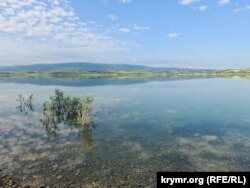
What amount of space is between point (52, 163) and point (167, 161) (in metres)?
10.4

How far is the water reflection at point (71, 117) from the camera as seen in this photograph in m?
38.4

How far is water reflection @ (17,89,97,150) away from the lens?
38.4m

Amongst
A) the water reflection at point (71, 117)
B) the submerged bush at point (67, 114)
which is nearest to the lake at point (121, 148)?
the water reflection at point (71, 117)

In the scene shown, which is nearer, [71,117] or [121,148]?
[121,148]

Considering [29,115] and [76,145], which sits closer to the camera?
[76,145]

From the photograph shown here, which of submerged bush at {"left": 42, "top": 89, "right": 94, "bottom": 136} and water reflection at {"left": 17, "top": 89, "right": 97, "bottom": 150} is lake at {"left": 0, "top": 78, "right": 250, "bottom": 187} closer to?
water reflection at {"left": 17, "top": 89, "right": 97, "bottom": 150}

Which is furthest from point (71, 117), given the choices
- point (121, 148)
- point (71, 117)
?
point (121, 148)

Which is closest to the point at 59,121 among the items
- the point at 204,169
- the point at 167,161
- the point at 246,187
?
the point at 167,161

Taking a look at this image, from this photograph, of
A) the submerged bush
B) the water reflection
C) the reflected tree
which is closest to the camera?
the water reflection

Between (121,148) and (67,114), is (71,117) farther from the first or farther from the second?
(121,148)

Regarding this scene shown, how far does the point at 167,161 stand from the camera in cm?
2752

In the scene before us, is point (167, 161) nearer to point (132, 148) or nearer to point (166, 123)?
point (132, 148)

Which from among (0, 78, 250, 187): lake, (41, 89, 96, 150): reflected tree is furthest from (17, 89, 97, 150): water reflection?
(0, 78, 250, 187): lake

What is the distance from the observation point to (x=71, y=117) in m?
48.5
